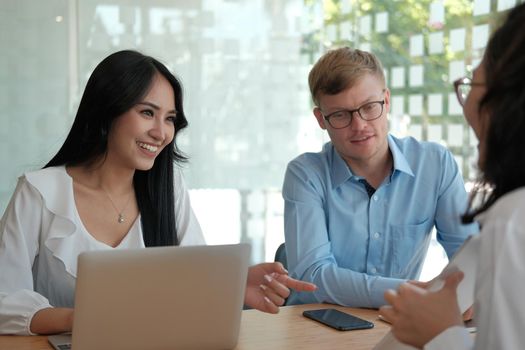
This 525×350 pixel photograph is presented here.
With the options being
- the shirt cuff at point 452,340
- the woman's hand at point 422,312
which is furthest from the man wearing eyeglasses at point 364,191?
the shirt cuff at point 452,340

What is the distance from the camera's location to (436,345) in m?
1.21

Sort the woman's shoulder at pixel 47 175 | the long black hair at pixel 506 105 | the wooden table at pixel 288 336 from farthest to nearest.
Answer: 1. the woman's shoulder at pixel 47 175
2. the wooden table at pixel 288 336
3. the long black hair at pixel 506 105

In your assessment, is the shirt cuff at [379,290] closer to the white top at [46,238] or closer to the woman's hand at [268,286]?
the woman's hand at [268,286]

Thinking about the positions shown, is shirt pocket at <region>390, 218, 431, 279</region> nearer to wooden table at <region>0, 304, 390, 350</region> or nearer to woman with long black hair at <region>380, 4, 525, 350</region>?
wooden table at <region>0, 304, 390, 350</region>

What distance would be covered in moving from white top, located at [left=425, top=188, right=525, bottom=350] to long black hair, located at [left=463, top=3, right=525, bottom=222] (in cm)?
10

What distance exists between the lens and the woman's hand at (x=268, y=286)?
1.97 metres

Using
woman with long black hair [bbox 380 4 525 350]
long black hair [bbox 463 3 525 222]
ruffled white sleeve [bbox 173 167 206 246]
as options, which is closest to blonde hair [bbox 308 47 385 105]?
ruffled white sleeve [bbox 173 167 206 246]

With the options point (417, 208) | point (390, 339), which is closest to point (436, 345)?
point (390, 339)

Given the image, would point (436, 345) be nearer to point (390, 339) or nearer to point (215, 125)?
point (390, 339)

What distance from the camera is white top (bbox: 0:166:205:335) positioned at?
2238 mm

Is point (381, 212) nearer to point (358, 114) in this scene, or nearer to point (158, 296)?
point (358, 114)

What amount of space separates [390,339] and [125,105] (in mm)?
1326

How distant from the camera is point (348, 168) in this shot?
2709mm

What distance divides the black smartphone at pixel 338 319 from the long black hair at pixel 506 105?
86 cm
